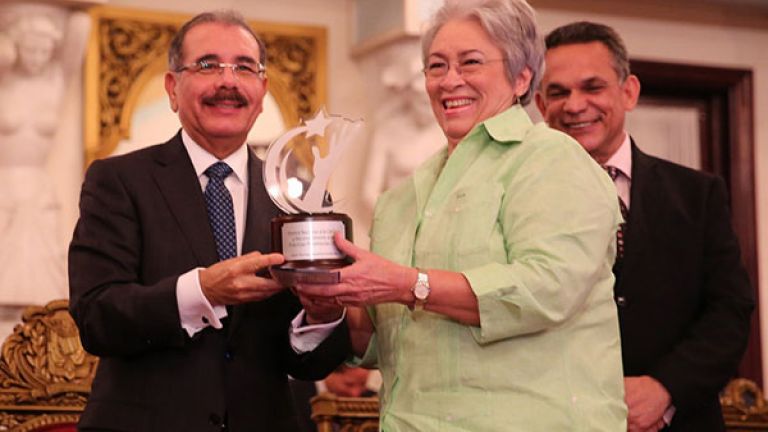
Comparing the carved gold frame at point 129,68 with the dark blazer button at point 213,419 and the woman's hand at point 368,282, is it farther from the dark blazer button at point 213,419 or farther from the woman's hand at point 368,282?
the woman's hand at point 368,282

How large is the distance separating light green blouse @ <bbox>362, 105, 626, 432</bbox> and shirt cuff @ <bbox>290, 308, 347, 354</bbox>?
191mm

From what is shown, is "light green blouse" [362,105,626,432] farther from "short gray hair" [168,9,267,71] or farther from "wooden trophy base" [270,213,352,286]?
"short gray hair" [168,9,267,71]

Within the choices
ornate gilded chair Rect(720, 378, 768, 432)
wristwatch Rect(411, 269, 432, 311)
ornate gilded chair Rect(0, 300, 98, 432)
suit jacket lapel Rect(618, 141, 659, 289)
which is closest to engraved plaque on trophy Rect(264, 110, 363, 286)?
wristwatch Rect(411, 269, 432, 311)

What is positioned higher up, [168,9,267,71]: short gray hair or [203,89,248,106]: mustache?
[168,9,267,71]: short gray hair

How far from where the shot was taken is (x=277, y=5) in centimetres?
675

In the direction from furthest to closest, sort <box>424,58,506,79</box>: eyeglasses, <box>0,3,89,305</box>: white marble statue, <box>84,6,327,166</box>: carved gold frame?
<box>84,6,327,166</box>: carved gold frame
<box>0,3,89,305</box>: white marble statue
<box>424,58,506,79</box>: eyeglasses

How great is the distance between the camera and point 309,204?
→ 3.04 m

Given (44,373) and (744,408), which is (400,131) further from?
(44,373)

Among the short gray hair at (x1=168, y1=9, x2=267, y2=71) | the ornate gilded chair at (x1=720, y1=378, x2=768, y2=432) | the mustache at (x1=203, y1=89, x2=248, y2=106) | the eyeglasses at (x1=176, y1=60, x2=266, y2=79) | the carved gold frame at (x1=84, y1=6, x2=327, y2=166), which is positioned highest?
the carved gold frame at (x1=84, y1=6, x2=327, y2=166)

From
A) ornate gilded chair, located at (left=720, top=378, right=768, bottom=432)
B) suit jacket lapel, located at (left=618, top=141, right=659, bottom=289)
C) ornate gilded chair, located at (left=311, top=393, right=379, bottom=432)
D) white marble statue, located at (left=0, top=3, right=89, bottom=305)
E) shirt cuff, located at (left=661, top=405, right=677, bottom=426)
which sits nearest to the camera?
shirt cuff, located at (left=661, top=405, right=677, bottom=426)

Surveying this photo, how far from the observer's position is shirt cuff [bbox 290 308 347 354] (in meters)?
3.26

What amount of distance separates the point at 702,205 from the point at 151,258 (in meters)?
1.44

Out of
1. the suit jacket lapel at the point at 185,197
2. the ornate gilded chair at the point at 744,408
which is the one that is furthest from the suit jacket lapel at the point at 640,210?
the suit jacket lapel at the point at 185,197

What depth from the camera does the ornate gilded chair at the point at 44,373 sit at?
3.82 metres
